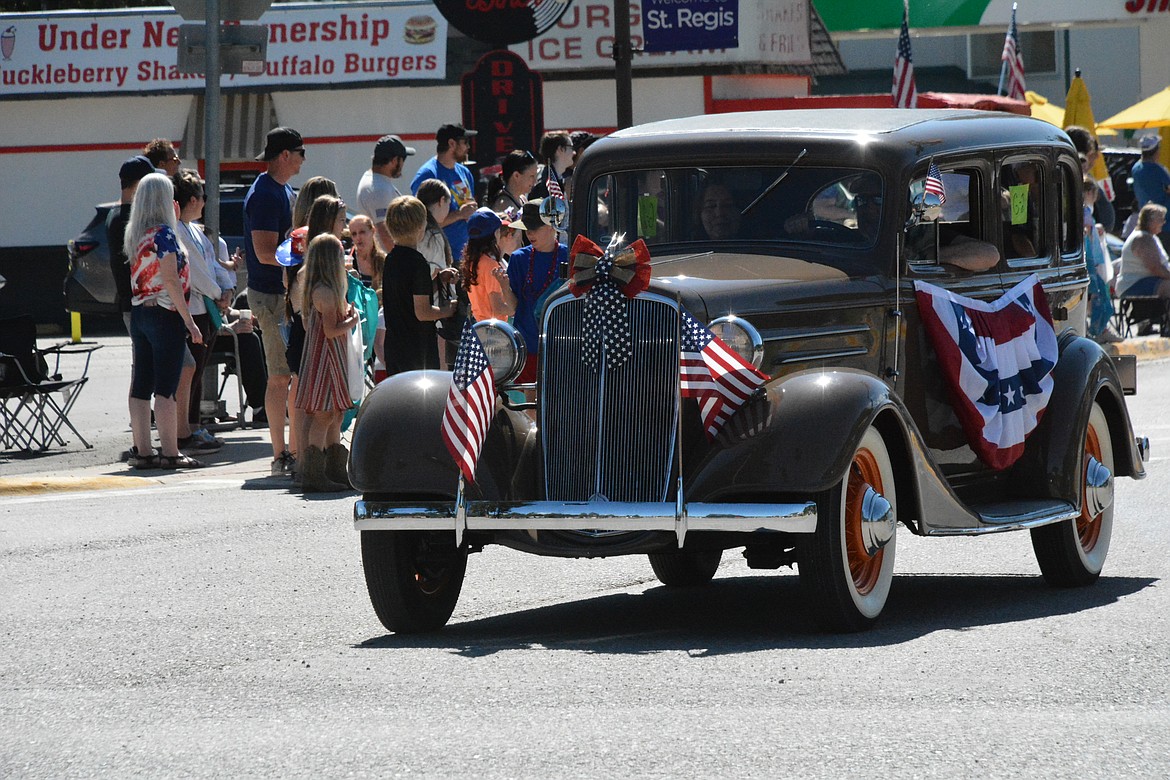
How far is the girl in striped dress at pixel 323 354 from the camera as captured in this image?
464 inches

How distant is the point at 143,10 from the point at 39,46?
1.96m

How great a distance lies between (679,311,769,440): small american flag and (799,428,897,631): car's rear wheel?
1.57 ft

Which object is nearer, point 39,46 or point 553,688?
point 553,688

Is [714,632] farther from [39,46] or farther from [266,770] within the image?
[39,46]

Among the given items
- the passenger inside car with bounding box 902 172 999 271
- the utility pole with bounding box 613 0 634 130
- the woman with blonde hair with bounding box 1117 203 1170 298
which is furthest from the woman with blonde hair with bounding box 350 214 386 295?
the woman with blonde hair with bounding box 1117 203 1170 298

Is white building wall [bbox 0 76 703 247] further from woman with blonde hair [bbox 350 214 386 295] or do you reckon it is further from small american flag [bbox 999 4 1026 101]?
woman with blonde hair [bbox 350 214 386 295]

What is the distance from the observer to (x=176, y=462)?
13.4 metres

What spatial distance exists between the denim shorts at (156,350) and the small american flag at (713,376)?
21.8 feet

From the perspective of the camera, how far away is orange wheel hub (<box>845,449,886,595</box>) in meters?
7.20

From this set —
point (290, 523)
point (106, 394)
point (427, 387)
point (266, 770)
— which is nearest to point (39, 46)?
point (106, 394)

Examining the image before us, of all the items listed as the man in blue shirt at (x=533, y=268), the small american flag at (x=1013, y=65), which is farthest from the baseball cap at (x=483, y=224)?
the small american flag at (x=1013, y=65)

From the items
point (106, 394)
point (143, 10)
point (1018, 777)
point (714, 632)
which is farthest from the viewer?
point (143, 10)

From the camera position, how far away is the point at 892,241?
26.7 ft

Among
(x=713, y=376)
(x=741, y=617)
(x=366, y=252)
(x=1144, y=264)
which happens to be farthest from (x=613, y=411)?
(x=1144, y=264)
